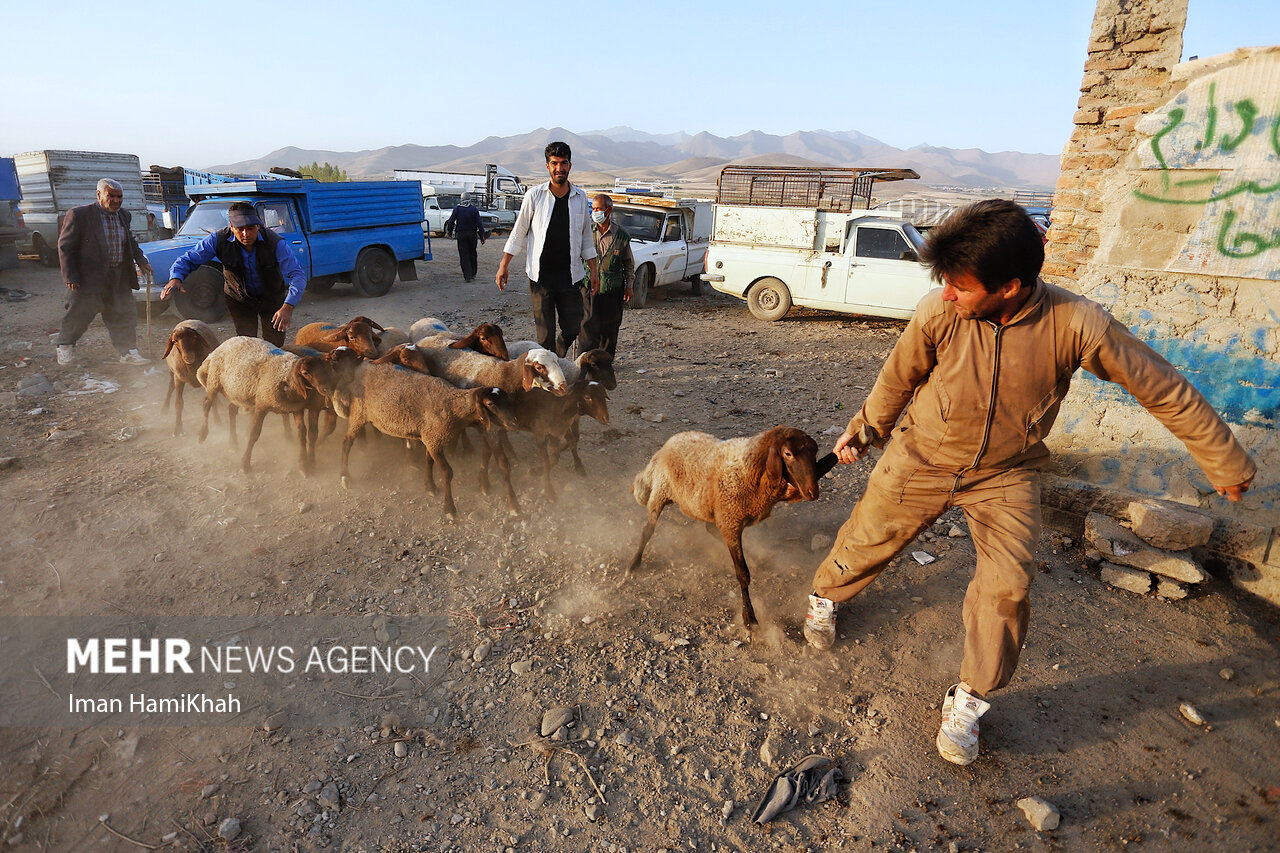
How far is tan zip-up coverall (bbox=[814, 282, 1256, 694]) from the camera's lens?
2365 mm

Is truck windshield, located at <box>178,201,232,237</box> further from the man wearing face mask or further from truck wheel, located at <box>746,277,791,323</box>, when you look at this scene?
truck wheel, located at <box>746,277,791,323</box>

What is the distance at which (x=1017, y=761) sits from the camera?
2.82 metres

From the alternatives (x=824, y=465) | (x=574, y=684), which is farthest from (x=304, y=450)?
(x=824, y=465)

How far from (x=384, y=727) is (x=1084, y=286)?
4.96 meters

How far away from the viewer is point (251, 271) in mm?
5945

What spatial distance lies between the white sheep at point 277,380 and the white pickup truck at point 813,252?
8.31m

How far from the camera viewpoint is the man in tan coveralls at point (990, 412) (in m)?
2.30

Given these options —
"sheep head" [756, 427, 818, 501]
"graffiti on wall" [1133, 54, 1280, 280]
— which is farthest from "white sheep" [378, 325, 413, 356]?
"graffiti on wall" [1133, 54, 1280, 280]

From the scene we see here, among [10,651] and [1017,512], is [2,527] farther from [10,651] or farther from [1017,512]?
[1017,512]

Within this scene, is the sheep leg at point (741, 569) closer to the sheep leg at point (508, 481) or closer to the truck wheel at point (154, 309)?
the sheep leg at point (508, 481)

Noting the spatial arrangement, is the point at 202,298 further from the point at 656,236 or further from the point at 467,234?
the point at 656,236

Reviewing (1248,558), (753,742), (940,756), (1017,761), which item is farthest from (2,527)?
(1248,558)

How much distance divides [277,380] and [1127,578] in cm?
601

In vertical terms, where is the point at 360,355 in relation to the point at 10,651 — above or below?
above
